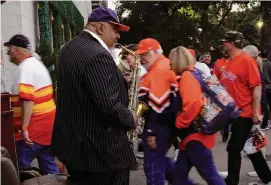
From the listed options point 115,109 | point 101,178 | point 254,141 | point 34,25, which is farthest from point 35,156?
point 34,25

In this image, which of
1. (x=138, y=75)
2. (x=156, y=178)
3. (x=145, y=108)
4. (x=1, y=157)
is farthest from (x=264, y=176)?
(x=1, y=157)

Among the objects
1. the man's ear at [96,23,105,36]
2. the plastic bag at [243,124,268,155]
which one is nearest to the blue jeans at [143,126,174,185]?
the plastic bag at [243,124,268,155]

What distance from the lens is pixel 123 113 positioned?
2.98 metres

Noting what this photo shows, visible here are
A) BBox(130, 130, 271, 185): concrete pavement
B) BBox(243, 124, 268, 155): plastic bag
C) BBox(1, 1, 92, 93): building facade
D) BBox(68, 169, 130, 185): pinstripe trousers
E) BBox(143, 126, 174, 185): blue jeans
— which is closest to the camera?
BBox(68, 169, 130, 185): pinstripe trousers

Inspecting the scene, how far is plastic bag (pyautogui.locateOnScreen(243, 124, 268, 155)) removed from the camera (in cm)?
555

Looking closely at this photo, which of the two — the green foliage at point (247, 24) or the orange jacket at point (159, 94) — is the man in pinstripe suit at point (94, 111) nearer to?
the orange jacket at point (159, 94)

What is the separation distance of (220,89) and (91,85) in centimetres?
195

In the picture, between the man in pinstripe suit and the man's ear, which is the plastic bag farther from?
the man's ear

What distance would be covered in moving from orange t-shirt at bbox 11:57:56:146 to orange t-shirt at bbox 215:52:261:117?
2041mm

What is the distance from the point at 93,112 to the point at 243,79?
2.81m

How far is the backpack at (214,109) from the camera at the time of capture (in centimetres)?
449

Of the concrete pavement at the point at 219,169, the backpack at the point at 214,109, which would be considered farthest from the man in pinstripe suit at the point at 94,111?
the concrete pavement at the point at 219,169

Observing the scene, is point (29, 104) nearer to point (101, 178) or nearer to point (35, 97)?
point (35, 97)

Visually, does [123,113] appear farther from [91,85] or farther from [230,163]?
[230,163]
